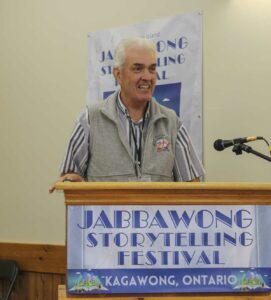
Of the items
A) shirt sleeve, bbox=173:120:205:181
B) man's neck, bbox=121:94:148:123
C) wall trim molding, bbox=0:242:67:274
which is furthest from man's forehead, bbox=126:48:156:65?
wall trim molding, bbox=0:242:67:274

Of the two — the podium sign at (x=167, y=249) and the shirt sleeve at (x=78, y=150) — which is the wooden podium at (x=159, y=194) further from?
the shirt sleeve at (x=78, y=150)

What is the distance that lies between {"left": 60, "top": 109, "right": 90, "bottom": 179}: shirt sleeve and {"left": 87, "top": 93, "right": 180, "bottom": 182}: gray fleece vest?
2 cm

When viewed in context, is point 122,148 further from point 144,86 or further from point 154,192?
point 154,192

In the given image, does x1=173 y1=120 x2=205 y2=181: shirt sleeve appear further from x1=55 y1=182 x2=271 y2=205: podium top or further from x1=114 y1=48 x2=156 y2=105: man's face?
x1=55 y1=182 x2=271 y2=205: podium top

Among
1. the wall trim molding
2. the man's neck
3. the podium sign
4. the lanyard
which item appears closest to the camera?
the podium sign

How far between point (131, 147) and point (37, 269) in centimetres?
190

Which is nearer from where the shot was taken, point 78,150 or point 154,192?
point 154,192

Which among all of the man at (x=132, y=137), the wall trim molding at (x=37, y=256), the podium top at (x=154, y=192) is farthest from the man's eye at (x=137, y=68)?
the wall trim molding at (x=37, y=256)

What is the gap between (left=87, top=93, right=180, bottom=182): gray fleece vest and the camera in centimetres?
211

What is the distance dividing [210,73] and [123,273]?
1.97 metres

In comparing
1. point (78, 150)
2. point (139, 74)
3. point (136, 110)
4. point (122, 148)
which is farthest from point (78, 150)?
point (139, 74)

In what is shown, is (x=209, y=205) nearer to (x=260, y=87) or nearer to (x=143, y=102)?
(x=143, y=102)

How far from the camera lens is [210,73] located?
121 inches

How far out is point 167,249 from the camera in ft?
4.47
